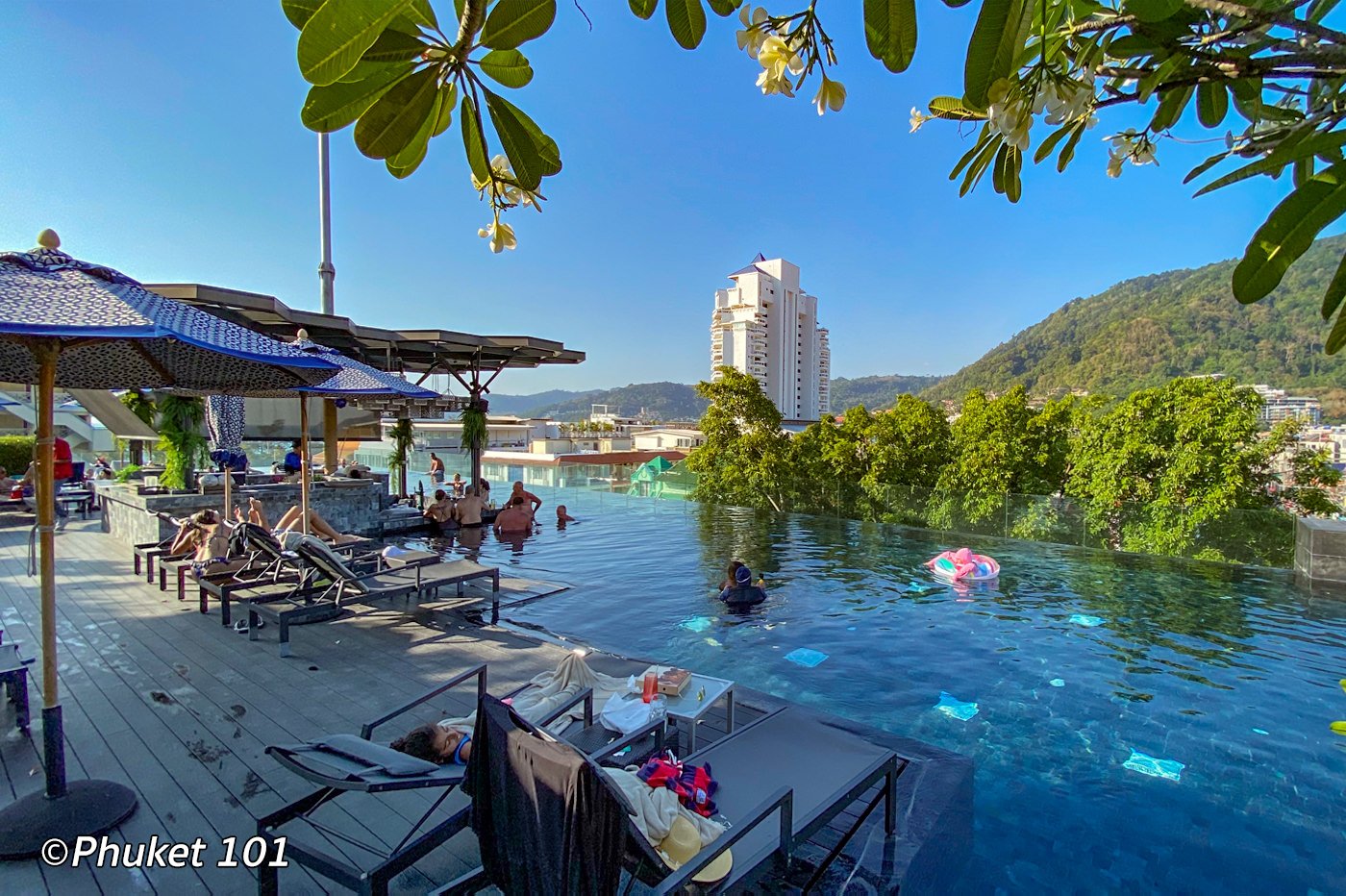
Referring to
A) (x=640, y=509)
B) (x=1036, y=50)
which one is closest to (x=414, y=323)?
(x=640, y=509)

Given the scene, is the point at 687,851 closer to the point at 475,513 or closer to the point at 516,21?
the point at 516,21

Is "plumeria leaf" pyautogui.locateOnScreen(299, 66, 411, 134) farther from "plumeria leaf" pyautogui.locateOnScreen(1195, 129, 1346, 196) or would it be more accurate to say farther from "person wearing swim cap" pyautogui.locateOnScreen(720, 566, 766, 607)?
"person wearing swim cap" pyautogui.locateOnScreen(720, 566, 766, 607)

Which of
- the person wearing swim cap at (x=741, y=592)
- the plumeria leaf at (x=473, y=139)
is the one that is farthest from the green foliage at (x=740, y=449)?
the plumeria leaf at (x=473, y=139)

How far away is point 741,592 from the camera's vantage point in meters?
8.46

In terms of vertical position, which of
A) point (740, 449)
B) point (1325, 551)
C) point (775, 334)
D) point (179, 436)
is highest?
point (775, 334)

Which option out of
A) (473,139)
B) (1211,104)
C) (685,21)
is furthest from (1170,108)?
(473,139)

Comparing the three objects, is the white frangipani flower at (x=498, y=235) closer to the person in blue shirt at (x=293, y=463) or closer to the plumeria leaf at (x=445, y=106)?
the plumeria leaf at (x=445, y=106)

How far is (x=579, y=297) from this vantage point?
855 inches

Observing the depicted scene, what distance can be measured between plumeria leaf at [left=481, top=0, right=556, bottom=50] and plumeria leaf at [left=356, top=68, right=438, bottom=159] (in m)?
0.13

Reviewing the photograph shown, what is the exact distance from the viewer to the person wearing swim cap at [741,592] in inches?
331

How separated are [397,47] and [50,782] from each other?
3879mm

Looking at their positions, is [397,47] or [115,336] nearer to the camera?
[397,47]

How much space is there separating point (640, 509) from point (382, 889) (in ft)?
50.8

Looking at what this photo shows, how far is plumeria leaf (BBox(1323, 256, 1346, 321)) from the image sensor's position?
Result: 98 centimetres
